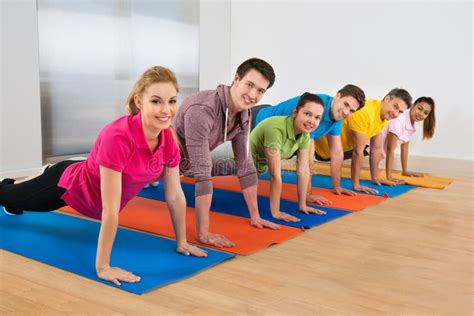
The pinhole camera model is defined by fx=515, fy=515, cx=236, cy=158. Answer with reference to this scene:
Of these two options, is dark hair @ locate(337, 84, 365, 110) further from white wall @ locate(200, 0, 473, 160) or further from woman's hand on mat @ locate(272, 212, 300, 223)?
white wall @ locate(200, 0, 473, 160)

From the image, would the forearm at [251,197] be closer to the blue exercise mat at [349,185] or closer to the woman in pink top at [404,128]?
the blue exercise mat at [349,185]

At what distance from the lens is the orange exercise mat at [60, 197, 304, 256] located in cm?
219

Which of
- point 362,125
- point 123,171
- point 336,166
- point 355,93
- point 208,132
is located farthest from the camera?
point 362,125

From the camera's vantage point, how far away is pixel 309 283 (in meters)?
1.77

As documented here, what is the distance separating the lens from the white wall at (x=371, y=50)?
4742 millimetres

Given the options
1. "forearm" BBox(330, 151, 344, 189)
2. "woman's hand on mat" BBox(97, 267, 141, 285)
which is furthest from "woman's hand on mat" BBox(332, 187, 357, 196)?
"woman's hand on mat" BBox(97, 267, 141, 285)

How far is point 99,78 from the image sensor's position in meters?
4.43

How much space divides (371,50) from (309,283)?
3.83m

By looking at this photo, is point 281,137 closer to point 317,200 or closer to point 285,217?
point 285,217

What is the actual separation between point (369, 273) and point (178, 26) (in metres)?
3.91

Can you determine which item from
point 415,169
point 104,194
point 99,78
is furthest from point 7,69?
point 415,169

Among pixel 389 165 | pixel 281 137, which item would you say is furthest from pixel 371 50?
pixel 281 137

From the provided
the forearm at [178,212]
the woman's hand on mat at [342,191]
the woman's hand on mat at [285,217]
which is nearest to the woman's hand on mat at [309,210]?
the woman's hand on mat at [285,217]

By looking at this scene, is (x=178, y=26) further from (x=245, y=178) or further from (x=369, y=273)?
(x=369, y=273)
